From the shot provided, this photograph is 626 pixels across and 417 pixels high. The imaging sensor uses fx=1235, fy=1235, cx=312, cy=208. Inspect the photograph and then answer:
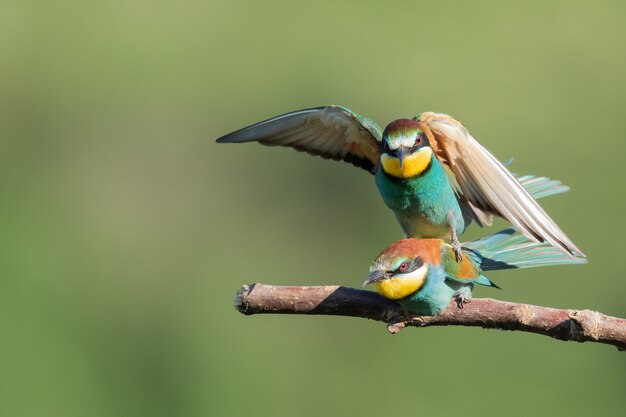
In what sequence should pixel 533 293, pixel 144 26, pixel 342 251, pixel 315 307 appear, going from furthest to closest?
pixel 144 26, pixel 342 251, pixel 533 293, pixel 315 307

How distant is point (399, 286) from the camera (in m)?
2.43

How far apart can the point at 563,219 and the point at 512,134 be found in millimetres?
494

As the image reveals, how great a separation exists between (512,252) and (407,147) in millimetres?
366

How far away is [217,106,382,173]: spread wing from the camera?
Answer: 303 cm

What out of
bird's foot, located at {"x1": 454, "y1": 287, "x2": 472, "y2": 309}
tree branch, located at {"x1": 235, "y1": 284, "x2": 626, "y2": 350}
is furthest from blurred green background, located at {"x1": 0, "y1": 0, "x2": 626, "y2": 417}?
tree branch, located at {"x1": 235, "y1": 284, "x2": 626, "y2": 350}

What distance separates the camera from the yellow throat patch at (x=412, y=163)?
9.16 feet

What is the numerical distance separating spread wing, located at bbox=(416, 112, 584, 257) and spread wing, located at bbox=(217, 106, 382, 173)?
220 millimetres

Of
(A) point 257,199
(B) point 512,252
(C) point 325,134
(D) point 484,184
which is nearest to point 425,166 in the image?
(D) point 484,184

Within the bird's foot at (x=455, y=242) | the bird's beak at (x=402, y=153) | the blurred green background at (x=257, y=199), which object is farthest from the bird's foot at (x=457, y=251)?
the blurred green background at (x=257, y=199)

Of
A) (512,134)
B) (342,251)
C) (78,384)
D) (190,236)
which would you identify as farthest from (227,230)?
(512,134)

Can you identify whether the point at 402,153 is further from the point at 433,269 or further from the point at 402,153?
the point at 433,269

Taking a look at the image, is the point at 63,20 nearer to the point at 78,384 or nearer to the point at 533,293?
the point at 78,384

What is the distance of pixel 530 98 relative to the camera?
4695 mm

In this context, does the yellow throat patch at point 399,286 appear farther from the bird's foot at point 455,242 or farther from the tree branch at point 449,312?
the bird's foot at point 455,242
